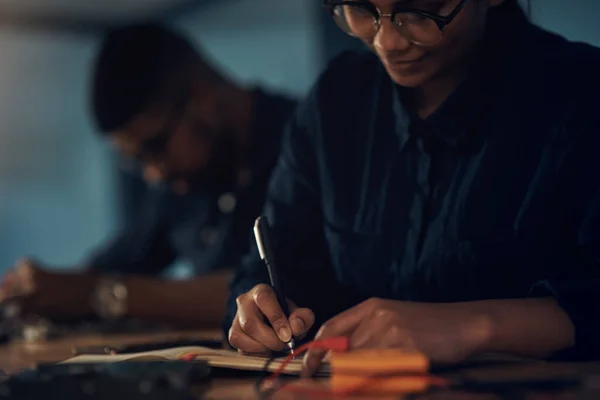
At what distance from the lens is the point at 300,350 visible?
1.02m

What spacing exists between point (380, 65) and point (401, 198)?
0.25 m

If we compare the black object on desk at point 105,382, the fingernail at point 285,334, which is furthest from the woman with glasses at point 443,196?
the black object on desk at point 105,382

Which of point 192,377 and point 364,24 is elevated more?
point 364,24

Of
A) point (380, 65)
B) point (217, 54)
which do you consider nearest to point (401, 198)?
point (380, 65)

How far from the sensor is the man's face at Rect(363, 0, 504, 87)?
1202 millimetres

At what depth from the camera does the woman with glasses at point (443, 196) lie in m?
1.04

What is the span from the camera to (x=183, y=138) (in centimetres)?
248

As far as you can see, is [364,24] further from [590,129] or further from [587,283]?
[587,283]

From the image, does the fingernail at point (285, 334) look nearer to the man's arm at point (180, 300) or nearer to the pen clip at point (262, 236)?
the pen clip at point (262, 236)

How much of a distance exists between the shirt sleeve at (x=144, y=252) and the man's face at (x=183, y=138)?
512 mm

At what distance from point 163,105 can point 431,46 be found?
1325 mm

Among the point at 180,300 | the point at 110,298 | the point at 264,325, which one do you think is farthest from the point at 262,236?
the point at 110,298

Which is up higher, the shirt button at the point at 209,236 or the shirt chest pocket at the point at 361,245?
the shirt chest pocket at the point at 361,245

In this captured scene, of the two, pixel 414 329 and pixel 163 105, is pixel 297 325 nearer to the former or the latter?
pixel 414 329
